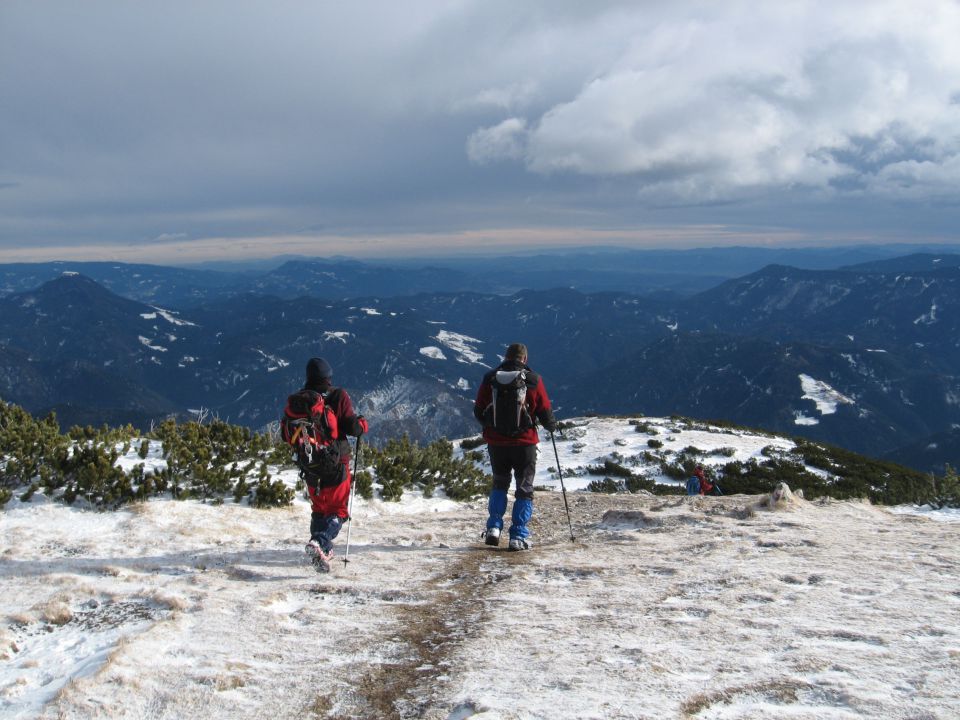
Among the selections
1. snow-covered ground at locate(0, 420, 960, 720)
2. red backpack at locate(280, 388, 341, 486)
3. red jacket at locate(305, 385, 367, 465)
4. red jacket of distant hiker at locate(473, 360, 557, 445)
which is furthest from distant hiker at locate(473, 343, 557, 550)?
red backpack at locate(280, 388, 341, 486)

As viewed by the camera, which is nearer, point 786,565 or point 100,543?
point 786,565

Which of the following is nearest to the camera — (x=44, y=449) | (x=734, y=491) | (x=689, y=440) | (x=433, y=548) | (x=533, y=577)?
(x=533, y=577)

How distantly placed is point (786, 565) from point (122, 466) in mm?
10745

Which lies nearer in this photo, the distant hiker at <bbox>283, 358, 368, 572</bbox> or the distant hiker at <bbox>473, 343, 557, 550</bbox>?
the distant hiker at <bbox>283, 358, 368, 572</bbox>

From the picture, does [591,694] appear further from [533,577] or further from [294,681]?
[533,577]

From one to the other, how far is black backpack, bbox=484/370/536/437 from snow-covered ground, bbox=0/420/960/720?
1812mm

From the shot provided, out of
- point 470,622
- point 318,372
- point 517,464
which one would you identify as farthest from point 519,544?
point 318,372

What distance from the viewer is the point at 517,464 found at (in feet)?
28.3

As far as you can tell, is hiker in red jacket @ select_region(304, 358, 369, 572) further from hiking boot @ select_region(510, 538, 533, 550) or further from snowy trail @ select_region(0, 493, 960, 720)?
hiking boot @ select_region(510, 538, 533, 550)

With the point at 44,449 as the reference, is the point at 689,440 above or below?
below

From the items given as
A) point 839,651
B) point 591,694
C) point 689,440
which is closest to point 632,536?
point 839,651

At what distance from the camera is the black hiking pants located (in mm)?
8578

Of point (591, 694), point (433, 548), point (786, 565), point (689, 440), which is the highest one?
point (591, 694)

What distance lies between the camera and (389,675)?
4570mm
